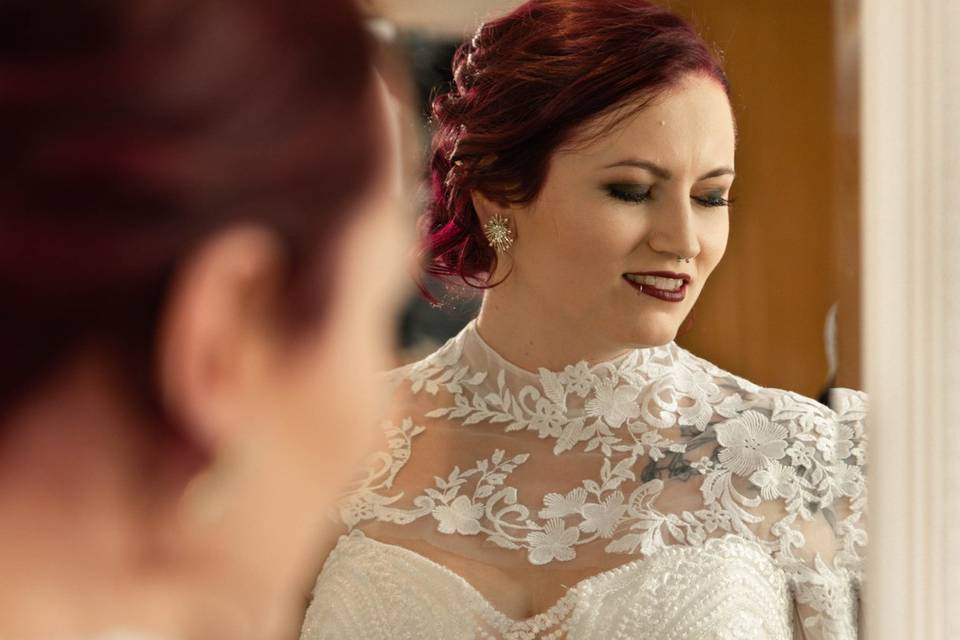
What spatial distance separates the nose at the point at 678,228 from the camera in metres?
0.92

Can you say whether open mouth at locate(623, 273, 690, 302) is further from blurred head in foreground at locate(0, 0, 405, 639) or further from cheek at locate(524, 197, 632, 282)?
blurred head in foreground at locate(0, 0, 405, 639)

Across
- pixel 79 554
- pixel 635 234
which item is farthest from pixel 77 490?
pixel 635 234

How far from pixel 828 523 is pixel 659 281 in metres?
0.25

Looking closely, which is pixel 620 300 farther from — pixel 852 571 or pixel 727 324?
pixel 852 571

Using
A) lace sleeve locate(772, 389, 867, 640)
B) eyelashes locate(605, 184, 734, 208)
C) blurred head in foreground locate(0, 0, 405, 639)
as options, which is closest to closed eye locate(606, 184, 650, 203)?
eyelashes locate(605, 184, 734, 208)

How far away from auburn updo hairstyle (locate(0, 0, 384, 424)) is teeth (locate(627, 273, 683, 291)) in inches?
25.5

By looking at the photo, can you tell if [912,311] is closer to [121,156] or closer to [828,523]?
[828,523]

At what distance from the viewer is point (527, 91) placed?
3.12ft

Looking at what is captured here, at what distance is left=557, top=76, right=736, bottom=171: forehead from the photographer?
0.92 m

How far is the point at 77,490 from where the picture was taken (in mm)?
333

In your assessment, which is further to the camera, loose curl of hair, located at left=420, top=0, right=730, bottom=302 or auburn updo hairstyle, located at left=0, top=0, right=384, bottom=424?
loose curl of hair, located at left=420, top=0, right=730, bottom=302

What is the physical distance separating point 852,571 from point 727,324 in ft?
0.74

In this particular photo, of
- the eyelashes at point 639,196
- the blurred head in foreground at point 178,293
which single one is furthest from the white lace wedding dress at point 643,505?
the blurred head in foreground at point 178,293

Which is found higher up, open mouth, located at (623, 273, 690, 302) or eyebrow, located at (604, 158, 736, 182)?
eyebrow, located at (604, 158, 736, 182)
